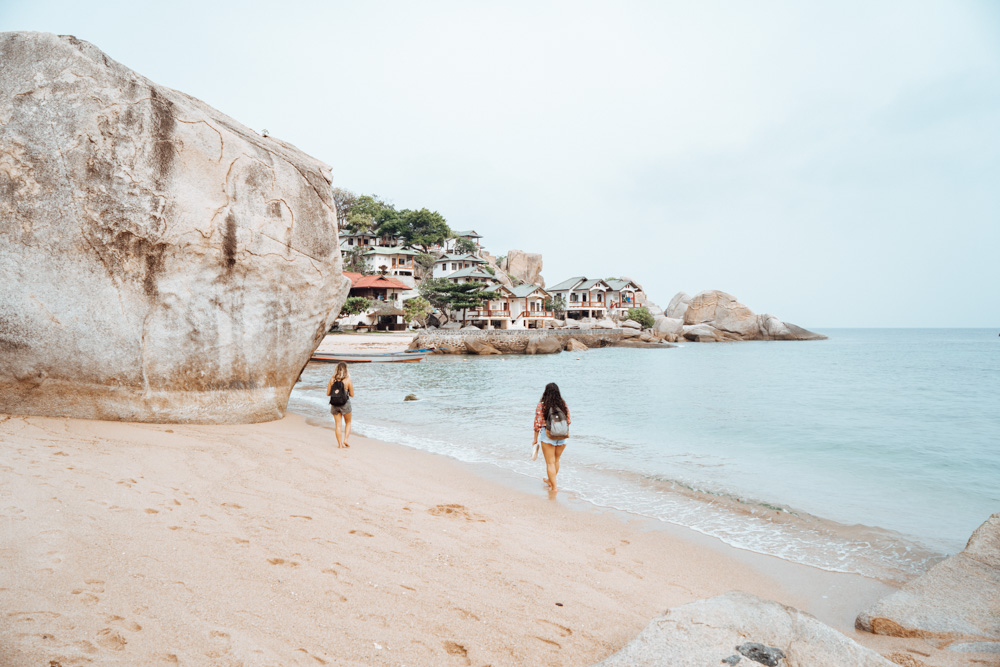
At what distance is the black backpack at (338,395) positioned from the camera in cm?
996

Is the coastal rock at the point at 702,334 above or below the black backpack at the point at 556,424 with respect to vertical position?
above

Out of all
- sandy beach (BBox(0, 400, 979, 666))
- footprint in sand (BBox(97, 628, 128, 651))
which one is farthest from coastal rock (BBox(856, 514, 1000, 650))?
footprint in sand (BBox(97, 628, 128, 651))

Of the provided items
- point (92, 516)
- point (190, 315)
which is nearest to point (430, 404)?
point (190, 315)

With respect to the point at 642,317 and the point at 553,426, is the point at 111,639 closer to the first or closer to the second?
the point at 553,426

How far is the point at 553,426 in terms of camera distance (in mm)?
8352

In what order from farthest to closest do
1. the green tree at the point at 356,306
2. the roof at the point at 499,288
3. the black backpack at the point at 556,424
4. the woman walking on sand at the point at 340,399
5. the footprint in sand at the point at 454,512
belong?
1. the roof at the point at 499,288
2. the green tree at the point at 356,306
3. the woman walking on sand at the point at 340,399
4. the black backpack at the point at 556,424
5. the footprint in sand at the point at 454,512

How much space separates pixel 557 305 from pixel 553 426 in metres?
65.4

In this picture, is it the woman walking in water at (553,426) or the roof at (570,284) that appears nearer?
the woman walking in water at (553,426)

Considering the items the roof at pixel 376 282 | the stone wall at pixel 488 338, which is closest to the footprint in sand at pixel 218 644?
the stone wall at pixel 488 338

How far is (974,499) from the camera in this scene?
9562 mm

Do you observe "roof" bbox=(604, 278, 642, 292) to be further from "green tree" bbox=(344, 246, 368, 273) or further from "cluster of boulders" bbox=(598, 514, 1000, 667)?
"cluster of boulders" bbox=(598, 514, 1000, 667)

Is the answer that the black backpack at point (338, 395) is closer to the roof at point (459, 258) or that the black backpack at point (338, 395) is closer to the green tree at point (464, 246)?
the roof at point (459, 258)

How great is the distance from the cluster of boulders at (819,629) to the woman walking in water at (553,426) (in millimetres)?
4477

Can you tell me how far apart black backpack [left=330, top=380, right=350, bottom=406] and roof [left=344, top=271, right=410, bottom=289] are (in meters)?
45.5
